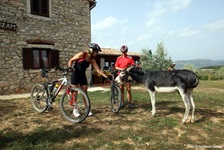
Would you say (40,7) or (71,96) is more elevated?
(40,7)

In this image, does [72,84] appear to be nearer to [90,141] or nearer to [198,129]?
[90,141]

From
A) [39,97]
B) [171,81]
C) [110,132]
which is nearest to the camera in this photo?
[110,132]

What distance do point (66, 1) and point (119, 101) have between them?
33.7ft

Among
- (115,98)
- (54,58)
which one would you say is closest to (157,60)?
(54,58)

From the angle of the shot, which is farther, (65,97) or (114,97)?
(114,97)

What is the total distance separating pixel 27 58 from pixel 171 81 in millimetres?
9134

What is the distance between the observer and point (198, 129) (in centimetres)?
404

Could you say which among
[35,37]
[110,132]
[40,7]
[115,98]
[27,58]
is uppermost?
[40,7]

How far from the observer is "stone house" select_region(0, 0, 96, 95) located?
975 centimetres

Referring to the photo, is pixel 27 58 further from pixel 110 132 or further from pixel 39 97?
pixel 110 132

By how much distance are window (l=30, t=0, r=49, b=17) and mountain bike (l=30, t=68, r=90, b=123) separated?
7628 millimetres

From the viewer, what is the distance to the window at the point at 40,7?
10852 mm

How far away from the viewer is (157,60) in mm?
17953

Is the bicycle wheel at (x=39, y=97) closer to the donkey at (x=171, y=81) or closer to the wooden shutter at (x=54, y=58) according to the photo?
the donkey at (x=171, y=81)
